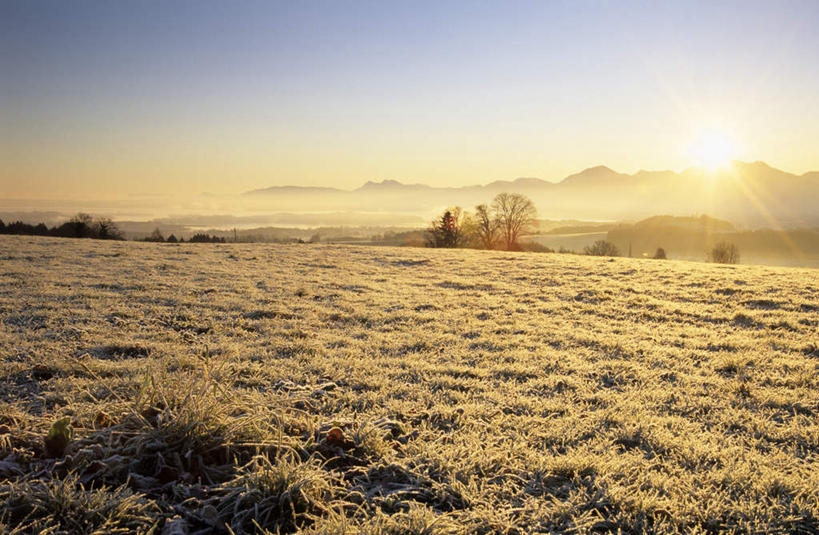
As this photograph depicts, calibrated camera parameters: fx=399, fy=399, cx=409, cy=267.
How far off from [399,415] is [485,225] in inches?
2555

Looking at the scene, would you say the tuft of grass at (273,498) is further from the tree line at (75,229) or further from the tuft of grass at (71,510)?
the tree line at (75,229)

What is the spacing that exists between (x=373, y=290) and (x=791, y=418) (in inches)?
429

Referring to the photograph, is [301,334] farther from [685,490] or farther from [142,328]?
[685,490]

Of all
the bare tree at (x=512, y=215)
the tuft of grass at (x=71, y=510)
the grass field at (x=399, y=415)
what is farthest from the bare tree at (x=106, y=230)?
the bare tree at (x=512, y=215)

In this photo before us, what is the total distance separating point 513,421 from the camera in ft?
15.2

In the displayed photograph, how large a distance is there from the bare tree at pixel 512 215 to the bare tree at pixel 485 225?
1072mm

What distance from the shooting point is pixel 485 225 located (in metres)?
67.7

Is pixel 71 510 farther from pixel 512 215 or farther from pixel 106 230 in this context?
pixel 512 215

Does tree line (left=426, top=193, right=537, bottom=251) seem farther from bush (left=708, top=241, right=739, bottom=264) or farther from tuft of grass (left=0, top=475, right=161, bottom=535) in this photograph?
tuft of grass (left=0, top=475, right=161, bottom=535)

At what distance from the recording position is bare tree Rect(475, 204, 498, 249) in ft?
221

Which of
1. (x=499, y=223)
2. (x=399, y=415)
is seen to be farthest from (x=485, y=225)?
(x=399, y=415)

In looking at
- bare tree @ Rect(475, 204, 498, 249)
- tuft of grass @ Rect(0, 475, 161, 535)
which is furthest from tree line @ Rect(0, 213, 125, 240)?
bare tree @ Rect(475, 204, 498, 249)

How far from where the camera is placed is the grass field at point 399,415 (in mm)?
2863

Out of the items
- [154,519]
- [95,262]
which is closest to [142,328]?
[154,519]
